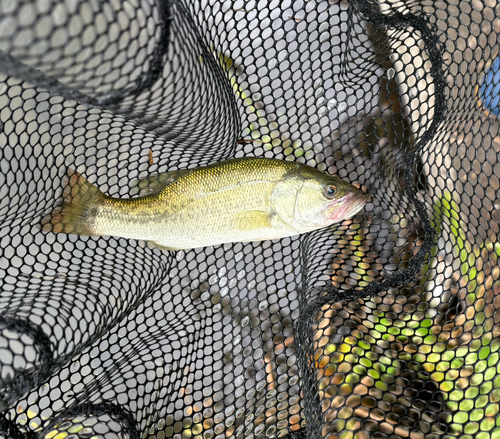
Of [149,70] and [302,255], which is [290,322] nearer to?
[302,255]

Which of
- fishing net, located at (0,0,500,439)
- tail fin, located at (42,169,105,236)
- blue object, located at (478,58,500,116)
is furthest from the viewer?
blue object, located at (478,58,500,116)

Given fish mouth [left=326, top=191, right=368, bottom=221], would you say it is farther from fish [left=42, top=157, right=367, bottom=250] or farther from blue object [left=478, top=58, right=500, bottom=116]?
blue object [left=478, top=58, right=500, bottom=116]

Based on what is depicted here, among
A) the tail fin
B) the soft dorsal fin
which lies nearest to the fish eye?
the soft dorsal fin

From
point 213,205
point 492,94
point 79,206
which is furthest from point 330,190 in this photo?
point 79,206

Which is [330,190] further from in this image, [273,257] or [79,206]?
[79,206]

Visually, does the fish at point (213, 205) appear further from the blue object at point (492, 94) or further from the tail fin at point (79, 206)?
the blue object at point (492, 94)

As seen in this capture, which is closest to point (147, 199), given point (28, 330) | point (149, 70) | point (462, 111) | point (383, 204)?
point (149, 70)
